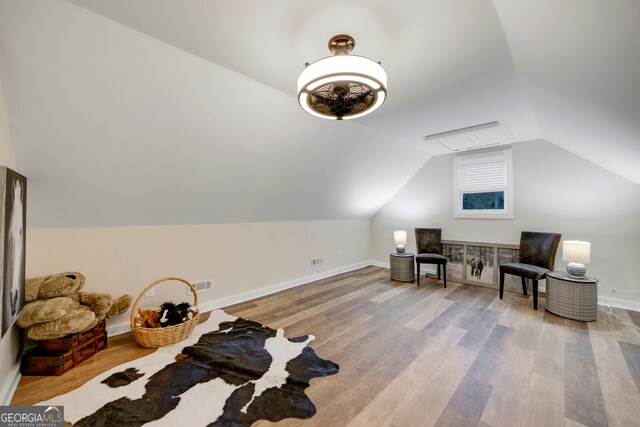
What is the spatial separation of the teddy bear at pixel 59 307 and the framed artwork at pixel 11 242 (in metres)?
0.10

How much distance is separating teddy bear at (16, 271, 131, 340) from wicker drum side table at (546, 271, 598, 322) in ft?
15.4

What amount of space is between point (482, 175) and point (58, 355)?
5529 mm

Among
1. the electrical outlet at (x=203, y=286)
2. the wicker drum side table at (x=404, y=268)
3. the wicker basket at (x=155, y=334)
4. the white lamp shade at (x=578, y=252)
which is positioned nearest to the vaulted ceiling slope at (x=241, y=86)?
the electrical outlet at (x=203, y=286)

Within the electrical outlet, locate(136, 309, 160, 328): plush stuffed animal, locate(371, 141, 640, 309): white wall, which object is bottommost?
locate(136, 309, 160, 328): plush stuffed animal

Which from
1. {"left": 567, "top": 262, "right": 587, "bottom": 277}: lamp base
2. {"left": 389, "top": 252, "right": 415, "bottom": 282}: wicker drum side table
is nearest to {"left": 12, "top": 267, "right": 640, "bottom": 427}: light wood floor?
A: {"left": 567, "top": 262, "right": 587, "bottom": 277}: lamp base

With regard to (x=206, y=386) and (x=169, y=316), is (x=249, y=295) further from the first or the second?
(x=206, y=386)

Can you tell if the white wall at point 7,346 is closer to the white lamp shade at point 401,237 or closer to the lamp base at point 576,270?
the white lamp shade at point 401,237

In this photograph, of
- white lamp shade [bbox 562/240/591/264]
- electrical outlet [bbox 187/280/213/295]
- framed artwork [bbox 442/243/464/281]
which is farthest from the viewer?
framed artwork [bbox 442/243/464/281]

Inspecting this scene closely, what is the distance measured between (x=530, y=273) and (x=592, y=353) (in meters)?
1.14

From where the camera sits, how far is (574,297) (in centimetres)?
292

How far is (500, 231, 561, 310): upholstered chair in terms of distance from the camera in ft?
10.9

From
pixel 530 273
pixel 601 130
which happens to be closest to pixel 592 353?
pixel 530 273

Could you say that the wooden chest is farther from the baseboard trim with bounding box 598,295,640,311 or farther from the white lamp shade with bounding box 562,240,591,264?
the baseboard trim with bounding box 598,295,640,311

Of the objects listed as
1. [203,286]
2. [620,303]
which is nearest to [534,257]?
[620,303]
